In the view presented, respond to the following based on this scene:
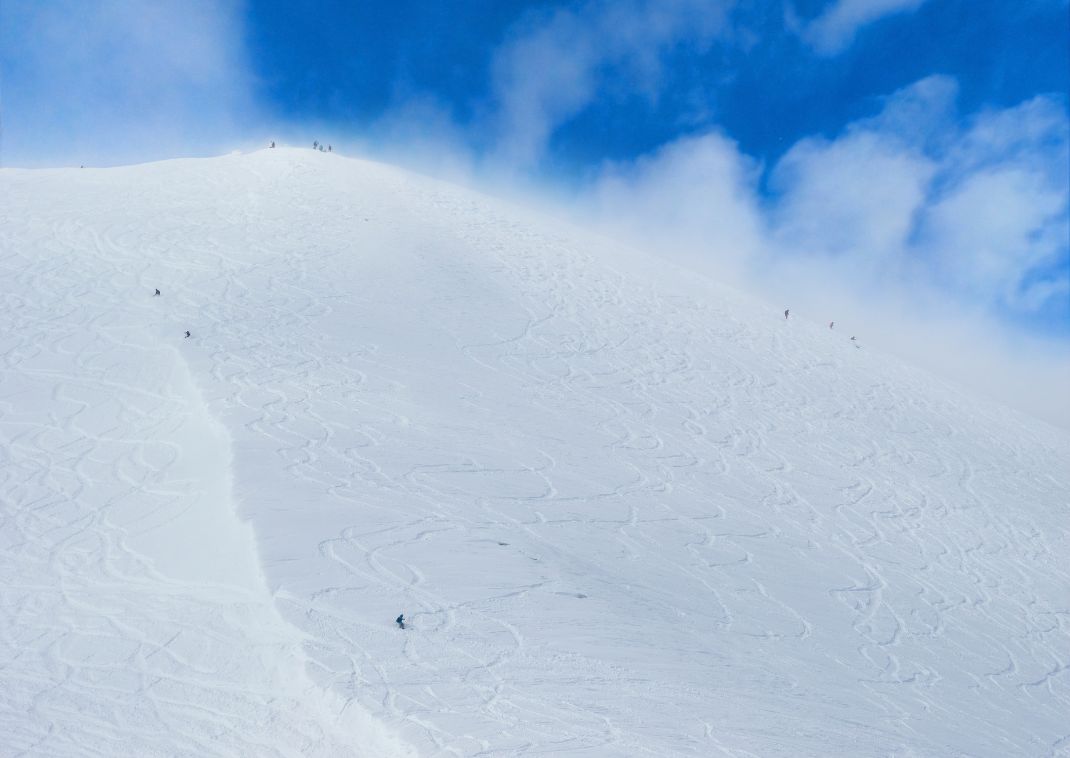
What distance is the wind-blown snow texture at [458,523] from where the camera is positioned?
612 centimetres

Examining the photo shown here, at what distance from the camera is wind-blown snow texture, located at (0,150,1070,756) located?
241 inches

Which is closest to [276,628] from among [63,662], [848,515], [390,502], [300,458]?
[63,662]

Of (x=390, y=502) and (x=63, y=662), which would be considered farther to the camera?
(x=390, y=502)

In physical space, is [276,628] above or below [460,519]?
below

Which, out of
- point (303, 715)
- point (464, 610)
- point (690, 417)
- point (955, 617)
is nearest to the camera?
point (303, 715)

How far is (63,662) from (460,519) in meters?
4.23

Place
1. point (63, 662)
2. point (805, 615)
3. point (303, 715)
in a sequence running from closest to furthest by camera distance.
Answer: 1. point (303, 715)
2. point (63, 662)
3. point (805, 615)

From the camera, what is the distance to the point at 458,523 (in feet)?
29.6

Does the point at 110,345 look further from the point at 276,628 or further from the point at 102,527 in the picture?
the point at 276,628

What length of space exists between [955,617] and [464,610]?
8.26 meters

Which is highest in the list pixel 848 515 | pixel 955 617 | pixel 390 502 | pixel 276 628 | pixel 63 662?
pixel 848 515

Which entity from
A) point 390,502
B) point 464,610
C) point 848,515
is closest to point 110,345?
point 390,502

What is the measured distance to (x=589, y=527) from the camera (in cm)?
1020

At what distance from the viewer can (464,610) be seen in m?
7.21
